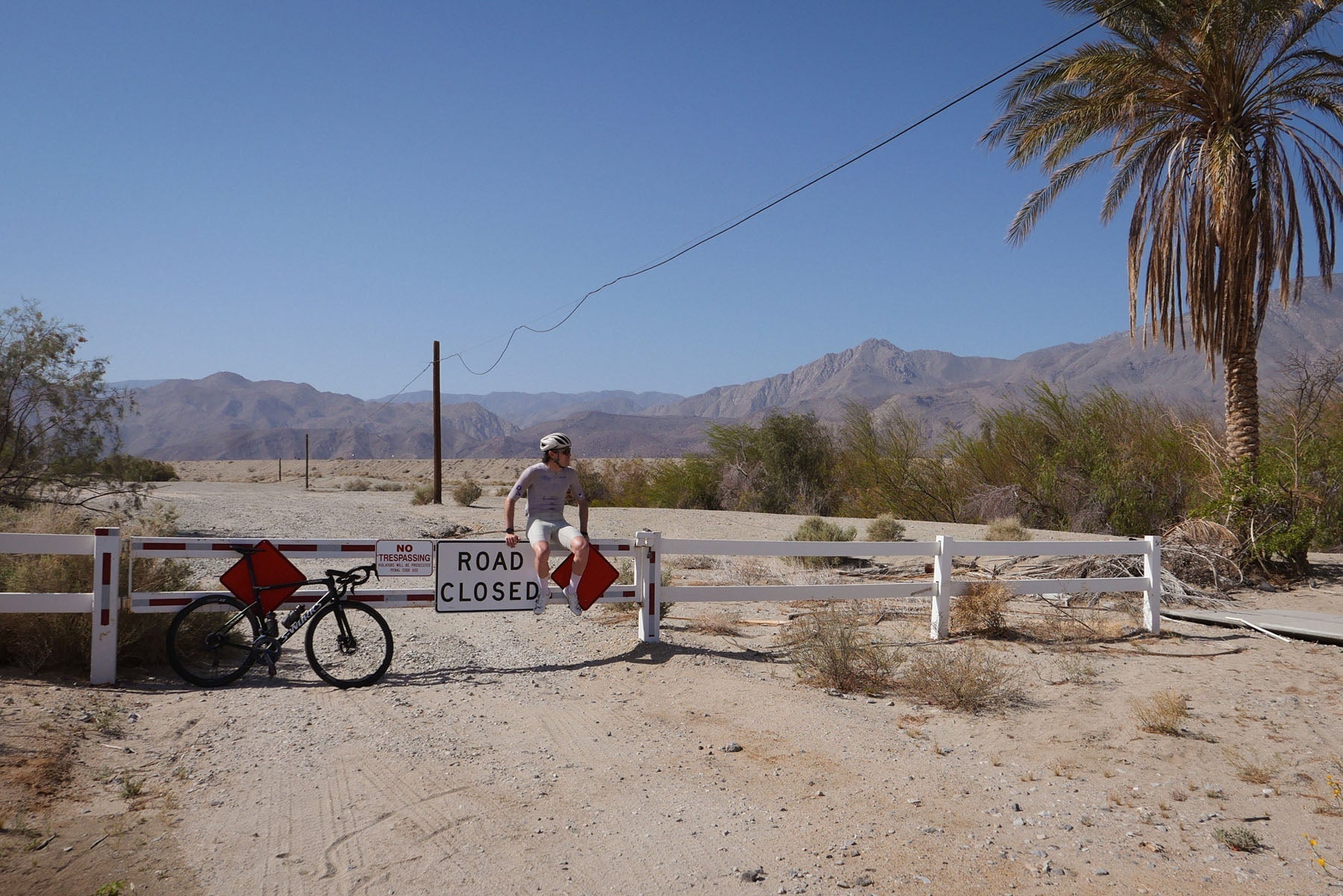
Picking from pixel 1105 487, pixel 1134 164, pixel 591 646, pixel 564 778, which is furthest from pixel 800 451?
pixel 564 778

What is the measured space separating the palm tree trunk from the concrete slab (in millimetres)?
4037

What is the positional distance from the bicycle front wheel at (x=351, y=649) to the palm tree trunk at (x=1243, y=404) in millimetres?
14164

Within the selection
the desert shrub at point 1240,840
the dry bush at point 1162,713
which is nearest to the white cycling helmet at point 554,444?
the dry bush at point 1162,713

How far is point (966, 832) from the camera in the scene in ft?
16.2

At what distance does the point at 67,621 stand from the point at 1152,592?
1121cm

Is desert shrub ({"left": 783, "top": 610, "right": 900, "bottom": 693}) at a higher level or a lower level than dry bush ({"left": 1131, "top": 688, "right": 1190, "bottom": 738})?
higher

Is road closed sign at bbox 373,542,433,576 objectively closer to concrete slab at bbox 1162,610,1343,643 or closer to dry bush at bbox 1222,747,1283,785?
dry bush at bbox 1222,747,1283,785

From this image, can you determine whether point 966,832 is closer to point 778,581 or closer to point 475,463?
point 778,581

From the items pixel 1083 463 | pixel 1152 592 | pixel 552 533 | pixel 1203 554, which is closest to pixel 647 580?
pixel 552 533

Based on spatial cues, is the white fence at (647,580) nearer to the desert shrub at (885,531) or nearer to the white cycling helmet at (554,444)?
the white cycling helmet at (554,444)

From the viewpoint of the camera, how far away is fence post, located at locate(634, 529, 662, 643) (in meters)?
9.12

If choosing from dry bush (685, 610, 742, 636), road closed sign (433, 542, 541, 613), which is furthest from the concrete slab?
road closed sign (433, 542, 541, 613)

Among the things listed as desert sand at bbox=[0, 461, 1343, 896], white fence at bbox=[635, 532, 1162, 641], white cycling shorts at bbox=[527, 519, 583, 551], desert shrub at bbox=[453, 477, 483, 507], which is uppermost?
desert shrub at bbox=[453, 477, 483, 507]

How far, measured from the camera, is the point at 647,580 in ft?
30.2
